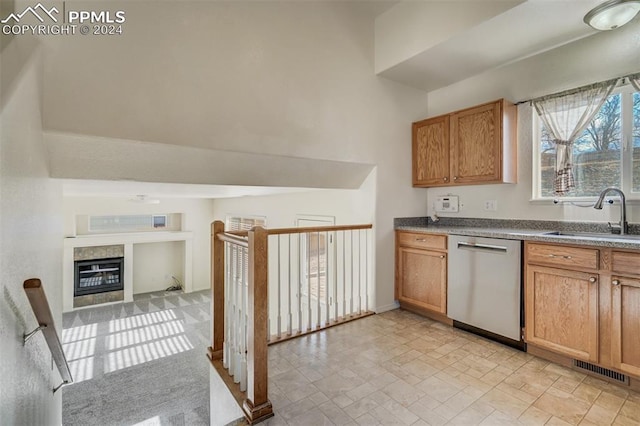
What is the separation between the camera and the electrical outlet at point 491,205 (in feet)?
10.4

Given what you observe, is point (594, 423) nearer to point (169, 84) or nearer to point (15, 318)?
point (15, 318)

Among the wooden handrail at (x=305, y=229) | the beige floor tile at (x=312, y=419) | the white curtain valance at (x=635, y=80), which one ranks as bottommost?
the beige floor tile at (x=312, y=419)

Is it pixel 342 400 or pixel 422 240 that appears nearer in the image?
pixel 342 400

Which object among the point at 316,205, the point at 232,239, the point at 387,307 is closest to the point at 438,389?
the point at 387,307

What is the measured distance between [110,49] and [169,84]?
370 mm

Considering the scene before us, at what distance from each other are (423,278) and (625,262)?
1557 mm

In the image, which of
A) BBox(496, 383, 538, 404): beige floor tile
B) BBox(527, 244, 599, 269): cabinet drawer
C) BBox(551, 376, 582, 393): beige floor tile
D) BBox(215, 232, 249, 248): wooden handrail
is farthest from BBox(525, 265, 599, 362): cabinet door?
BBox(215, 232, 249, 248): wooden handrail

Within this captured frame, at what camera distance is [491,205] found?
3.21m

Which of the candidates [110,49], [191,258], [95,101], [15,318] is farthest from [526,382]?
[191,258]

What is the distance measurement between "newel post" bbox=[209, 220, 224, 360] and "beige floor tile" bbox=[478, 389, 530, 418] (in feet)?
6.48

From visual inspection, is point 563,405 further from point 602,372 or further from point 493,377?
point 602,372

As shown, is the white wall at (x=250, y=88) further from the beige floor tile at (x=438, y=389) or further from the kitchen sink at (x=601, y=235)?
the kitchen sink at (x=601, y=235)

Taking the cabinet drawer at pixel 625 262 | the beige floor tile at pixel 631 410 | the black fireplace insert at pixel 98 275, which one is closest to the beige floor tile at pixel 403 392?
the beige floor tile at pixel 631 410

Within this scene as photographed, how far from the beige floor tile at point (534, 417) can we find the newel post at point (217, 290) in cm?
216
